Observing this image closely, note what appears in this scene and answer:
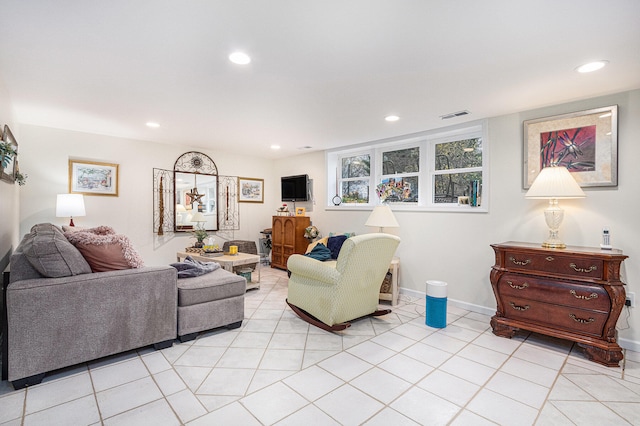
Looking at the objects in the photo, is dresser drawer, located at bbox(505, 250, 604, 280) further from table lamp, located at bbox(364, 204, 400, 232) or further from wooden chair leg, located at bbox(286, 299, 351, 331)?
wooden chair leg, located at bbox(286, 299, 351, 331)

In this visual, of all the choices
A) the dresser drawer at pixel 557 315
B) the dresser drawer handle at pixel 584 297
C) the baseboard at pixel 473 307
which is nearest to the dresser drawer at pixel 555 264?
the dresser drawer handle at pixel 584 297

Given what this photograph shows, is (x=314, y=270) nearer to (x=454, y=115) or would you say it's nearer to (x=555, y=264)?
(x=555, y=264)

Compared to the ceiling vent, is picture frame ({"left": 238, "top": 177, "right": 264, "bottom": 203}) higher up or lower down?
lower down

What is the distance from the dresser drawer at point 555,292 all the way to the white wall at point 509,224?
1.88 feet

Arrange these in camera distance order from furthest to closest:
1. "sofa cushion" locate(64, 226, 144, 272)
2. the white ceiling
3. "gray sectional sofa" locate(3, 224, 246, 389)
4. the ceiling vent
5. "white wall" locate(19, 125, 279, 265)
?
"white wall" locate(19, 125, 279, 265), the ceiling vent, "sofa cushion" locate(64, 226, 144, 272), "gray sectional sofa" locate(3, 224, 246, 389), the white ceiling

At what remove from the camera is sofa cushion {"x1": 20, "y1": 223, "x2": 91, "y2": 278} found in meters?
2.11

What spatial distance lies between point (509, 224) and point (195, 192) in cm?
496

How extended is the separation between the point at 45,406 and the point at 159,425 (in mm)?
787

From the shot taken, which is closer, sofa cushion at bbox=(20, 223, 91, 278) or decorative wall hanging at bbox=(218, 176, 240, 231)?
sofa cushion at bbox=(20, 223, 91, 278)

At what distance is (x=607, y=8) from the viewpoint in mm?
1651

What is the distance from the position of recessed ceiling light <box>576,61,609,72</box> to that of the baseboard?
2.37m

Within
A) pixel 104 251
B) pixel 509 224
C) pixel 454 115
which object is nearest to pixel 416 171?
pixel 454 115

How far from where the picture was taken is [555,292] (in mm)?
2717

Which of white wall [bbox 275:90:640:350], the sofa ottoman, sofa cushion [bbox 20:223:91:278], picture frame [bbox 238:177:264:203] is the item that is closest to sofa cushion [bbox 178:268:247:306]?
the sofa ottoman
